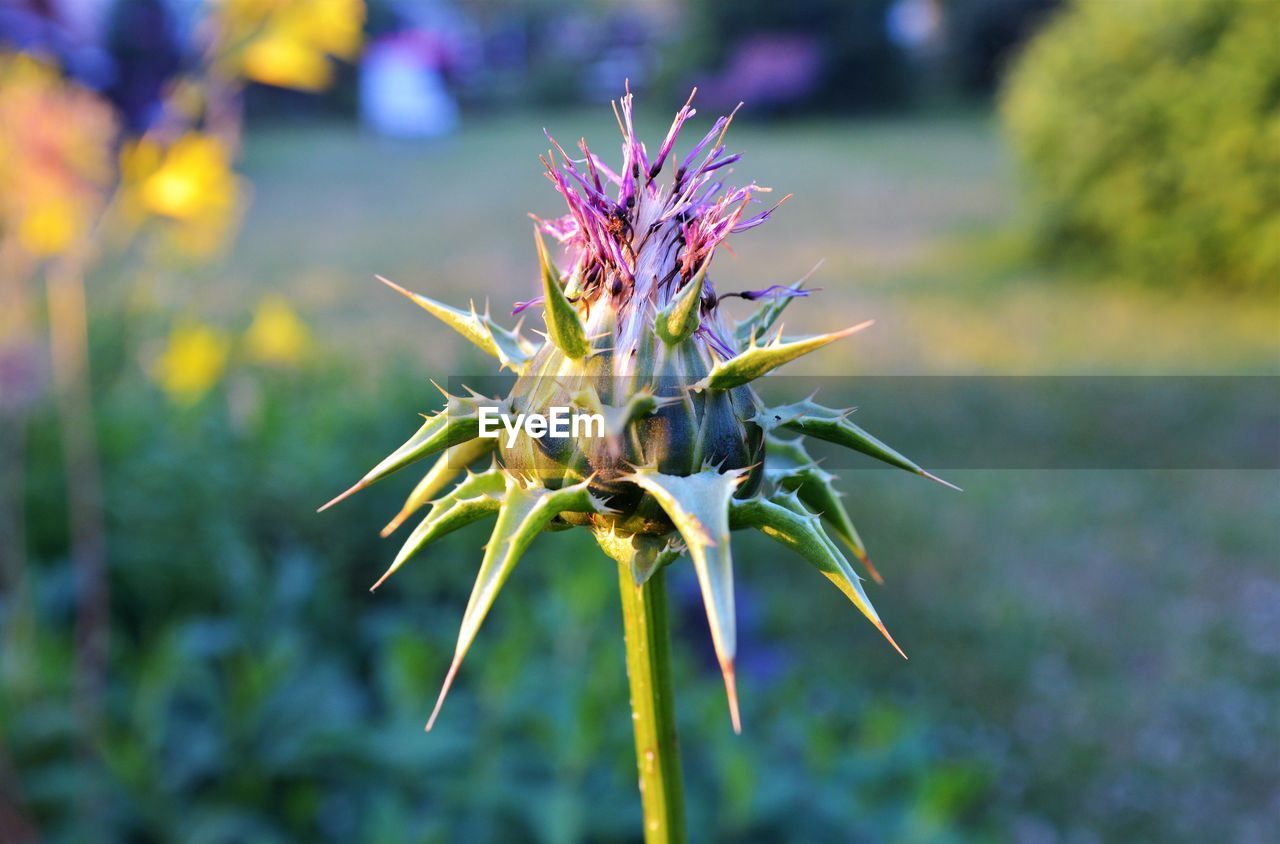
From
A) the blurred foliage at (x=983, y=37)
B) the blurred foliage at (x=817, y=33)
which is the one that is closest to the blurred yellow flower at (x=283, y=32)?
the blurred foliage at (x=817, y=33)

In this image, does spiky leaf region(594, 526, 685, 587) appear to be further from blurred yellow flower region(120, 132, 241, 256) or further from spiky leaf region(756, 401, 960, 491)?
blurred yellow flower region(120, 132, 241, 256)

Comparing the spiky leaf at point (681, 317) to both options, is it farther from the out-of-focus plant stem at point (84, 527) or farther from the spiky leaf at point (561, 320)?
the out-of-focus plant stem at point (84, 527)

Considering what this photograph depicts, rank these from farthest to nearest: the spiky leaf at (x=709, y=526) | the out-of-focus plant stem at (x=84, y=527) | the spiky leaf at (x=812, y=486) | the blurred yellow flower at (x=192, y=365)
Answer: the blurred yellow flower at (x=192, y=365) → the out-of-focus plant stem at (x=84, y=527) → the spiky leaf at (x=812, y=486) → the spiky leaf at (x=709, y=526)

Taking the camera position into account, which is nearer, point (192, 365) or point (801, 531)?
Result: point (801, 531)

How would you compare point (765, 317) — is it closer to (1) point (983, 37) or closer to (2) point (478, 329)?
(2) point (478, 329)

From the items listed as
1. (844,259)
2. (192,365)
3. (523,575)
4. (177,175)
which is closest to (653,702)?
(177,175)

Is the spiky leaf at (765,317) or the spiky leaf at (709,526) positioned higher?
the spiky leaf at (765,317)

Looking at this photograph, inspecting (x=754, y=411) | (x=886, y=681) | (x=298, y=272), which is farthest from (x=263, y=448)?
(x=298, y=272)

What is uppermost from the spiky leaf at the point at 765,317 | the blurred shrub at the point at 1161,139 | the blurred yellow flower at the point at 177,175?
the blurred shrub at the point at 1161,139
